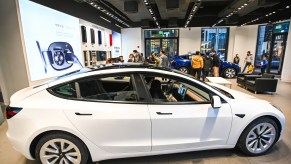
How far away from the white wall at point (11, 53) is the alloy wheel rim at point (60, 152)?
3.40m

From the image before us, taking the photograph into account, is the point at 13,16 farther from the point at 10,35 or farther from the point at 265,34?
the point at 265,34

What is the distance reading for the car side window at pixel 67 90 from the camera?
6.28 ft

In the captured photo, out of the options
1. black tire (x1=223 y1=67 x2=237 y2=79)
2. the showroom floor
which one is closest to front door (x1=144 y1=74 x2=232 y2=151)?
the showroom floor

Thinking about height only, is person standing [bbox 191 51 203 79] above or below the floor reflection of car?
above

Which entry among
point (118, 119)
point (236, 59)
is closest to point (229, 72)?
point (236, 59)

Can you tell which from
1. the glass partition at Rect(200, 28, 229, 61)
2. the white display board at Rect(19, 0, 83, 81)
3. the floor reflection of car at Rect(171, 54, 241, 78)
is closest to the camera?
the white display board at Rect(19, 0, 83, 81)

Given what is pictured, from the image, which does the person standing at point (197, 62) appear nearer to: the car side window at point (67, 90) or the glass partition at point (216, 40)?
the glass partition at point (216, 40)

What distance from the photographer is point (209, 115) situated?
2002 mm

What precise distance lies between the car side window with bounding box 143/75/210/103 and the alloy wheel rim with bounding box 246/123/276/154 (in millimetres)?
855

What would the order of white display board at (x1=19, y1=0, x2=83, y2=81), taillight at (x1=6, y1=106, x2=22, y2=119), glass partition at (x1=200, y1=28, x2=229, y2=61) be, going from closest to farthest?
1. taillight at (x1=6, y1=106, x2=22, y2=119)
2. white display board at (x1=19, y1=0, x2=83, y2=81)
3. glass partition at (x1=200, y1=28, x2=229, y2=61)

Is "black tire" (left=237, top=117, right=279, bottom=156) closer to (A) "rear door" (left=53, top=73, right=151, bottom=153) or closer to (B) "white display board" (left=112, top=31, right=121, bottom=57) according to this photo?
(A) "rear door" (left=53, top=73, right=151, bottom=153)

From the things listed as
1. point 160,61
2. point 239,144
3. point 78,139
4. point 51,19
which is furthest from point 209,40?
point 78,139

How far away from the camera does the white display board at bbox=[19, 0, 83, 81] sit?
4473 millimetres

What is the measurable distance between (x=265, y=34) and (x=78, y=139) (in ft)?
42.8
